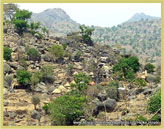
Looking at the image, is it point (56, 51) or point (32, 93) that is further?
point (56, 51)

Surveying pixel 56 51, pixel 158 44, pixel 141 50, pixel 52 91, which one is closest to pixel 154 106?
pixel 52 91

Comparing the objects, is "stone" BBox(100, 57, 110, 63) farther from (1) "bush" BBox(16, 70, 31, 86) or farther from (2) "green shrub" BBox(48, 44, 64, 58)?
(1) "bush" BBox(16, 70, 31, 86)

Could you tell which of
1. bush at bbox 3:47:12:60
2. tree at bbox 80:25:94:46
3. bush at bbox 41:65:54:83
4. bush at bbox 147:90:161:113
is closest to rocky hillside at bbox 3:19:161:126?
bush at bbox 41:65:54:83

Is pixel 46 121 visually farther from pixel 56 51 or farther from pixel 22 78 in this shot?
pixel 56 51

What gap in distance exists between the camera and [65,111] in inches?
738

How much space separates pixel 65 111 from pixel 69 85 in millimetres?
11567

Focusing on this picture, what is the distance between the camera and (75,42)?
46875 millimetres

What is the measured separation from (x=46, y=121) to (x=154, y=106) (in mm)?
7999

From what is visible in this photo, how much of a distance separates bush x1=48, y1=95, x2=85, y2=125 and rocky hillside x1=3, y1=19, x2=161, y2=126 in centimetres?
66

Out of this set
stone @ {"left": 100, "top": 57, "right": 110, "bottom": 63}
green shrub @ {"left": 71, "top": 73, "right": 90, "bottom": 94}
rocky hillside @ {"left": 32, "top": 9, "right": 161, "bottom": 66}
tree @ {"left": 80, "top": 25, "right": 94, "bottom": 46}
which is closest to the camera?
green shrub @ {"left": 71, "top": 73, "right": 90, "bottom": 94}

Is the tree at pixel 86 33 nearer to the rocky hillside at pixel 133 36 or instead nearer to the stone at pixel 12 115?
the stone at pixel 12 115

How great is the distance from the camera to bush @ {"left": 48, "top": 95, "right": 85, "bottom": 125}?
18734 mm

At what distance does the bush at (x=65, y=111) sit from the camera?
738 inches

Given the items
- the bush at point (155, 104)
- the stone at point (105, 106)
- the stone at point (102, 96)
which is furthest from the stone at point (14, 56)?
the bush at point (155, 104)
